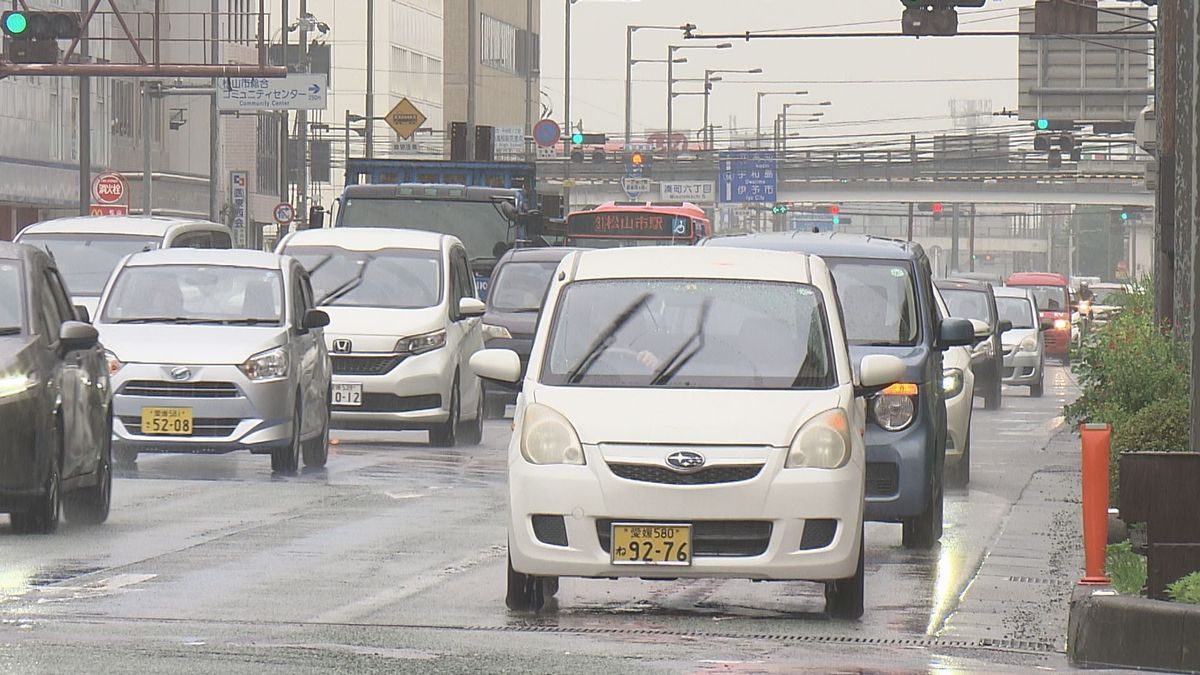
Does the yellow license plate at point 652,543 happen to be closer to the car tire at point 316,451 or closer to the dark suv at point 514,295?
the car tire at point 316,451

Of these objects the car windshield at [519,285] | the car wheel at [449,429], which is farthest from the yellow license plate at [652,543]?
the car windshield at [519,285]

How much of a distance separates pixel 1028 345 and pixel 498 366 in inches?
1130

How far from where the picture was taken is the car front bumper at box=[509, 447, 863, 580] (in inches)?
418

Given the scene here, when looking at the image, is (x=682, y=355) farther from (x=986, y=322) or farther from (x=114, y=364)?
(x=986, y=322)

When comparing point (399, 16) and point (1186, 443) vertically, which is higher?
point (399, 16)

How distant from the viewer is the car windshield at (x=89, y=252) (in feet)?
85.9

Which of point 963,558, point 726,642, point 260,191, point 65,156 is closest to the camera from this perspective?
point 726,642

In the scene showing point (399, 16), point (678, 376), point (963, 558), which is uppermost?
point (399, 16)

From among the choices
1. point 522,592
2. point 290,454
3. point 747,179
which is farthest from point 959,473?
point 747,179

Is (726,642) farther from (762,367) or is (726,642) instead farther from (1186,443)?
(1186,443)

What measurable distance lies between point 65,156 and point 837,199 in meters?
55.4

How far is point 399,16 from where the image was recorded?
13638 cm

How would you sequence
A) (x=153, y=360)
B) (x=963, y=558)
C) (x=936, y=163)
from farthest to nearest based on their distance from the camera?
1. (x=936, y=163)
2. (x=153, y=360)
3. (x=963, y=558)

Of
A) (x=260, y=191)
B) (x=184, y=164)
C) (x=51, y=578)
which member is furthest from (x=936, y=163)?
(x=51, y=578)
